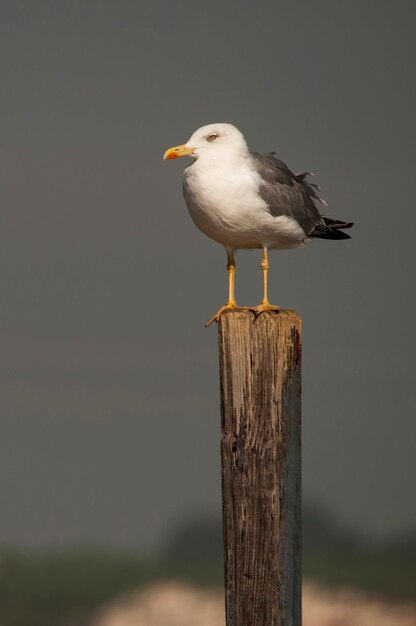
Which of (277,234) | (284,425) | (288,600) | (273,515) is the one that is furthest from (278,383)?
(277,234)

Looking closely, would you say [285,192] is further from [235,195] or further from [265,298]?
[265,298]

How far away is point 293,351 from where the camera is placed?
4273 millimetres

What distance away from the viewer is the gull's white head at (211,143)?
517 cm

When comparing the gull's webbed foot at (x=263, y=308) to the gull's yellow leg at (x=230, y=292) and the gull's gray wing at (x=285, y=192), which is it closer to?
the gull's yellow leg at (x=230, y=292)

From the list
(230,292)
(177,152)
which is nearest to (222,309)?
(230,292)

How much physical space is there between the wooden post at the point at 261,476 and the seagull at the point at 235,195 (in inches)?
25.9

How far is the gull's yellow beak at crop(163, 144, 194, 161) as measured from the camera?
17.0 feet

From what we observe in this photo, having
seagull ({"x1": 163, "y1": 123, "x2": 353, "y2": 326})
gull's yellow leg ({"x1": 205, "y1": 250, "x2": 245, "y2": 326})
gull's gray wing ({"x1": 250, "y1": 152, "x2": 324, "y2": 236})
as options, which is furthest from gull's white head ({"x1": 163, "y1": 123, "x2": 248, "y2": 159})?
gull's yellow leg ({"x1": 205, "y1": 250, "x2": 245, "y2": 326})

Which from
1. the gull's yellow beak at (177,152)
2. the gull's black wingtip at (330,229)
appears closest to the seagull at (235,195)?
the gull's yellow beak at (177,152)

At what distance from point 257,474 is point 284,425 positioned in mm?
255

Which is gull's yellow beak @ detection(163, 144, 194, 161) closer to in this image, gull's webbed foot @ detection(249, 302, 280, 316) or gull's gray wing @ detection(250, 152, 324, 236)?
gull's gray wing @ detection(250, 152, 324, 236)

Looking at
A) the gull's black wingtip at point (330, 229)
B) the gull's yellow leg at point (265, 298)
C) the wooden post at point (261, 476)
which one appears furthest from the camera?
the gull's black wingtip at point (330, 229)

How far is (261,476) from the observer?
161 inches

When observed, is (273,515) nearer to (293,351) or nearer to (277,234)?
(293,351)
